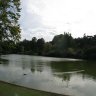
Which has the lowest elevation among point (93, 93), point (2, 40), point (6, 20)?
point (93, 93)

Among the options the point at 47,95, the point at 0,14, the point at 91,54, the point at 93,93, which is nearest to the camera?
the point at 0,14

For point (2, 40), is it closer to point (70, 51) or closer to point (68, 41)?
point (70, 51)

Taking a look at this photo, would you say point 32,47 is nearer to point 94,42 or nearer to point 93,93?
point 94,42

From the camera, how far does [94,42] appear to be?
400 feet

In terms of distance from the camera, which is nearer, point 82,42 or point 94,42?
point 94,42

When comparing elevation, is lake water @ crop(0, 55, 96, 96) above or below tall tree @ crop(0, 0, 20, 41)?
below

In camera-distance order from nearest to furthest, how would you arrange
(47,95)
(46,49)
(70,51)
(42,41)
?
(47,95) < (70,51) < (46,49) < (42,41)

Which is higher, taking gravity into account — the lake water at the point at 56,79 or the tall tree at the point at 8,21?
the tall tree at the point at 8,21

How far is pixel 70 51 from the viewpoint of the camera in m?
119

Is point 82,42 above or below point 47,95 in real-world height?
above

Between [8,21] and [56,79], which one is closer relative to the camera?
[8,21]

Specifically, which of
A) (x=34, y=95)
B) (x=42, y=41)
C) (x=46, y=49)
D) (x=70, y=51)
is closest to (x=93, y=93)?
(x=34, y=95)

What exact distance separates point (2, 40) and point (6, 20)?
6.88 ft

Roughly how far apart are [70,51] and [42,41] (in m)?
58.1
